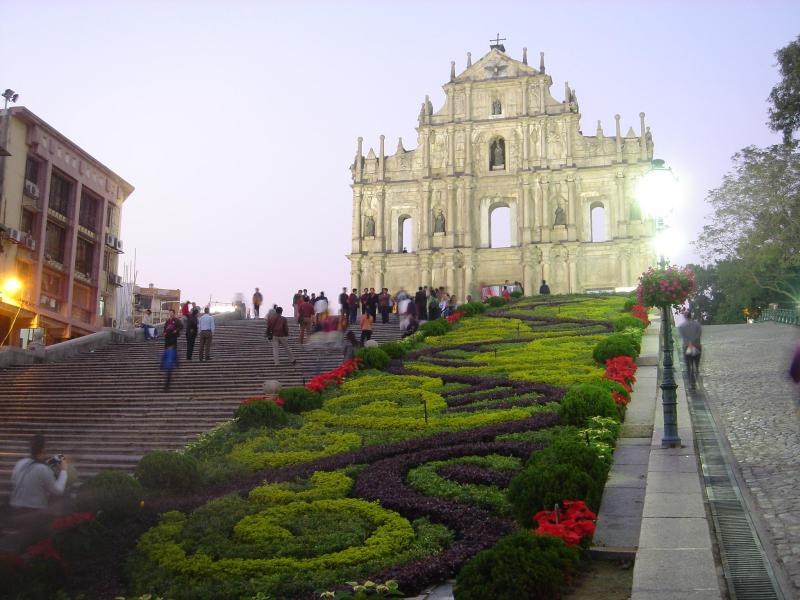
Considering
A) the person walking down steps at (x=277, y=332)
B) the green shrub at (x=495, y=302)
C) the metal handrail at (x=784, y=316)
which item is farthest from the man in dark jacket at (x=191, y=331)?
the metal handrail at (x=784, y=316)

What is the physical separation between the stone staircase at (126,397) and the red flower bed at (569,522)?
8.49 meters

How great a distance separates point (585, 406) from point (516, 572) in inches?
258

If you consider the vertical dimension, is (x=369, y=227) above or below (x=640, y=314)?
above

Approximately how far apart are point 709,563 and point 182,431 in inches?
442

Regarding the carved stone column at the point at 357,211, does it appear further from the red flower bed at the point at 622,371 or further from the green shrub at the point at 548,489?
the green shrub at the point at 548,489

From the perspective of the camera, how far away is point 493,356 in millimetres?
20781

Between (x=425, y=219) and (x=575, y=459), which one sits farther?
(x=425, y=219)

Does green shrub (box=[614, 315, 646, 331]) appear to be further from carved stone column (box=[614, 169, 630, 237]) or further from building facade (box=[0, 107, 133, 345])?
carved stone column (box=[614, 169, 630, 237])

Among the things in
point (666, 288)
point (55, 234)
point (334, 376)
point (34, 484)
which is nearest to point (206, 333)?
point (334, 376)

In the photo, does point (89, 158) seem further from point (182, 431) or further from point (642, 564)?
point (642, 564)

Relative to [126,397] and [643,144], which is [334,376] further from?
[643,144]

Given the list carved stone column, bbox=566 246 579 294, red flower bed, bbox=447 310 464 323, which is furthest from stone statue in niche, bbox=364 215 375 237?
red flower bed, bbox=447 310 464 323

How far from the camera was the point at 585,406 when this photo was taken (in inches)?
479

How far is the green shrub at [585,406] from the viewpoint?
12078mm
